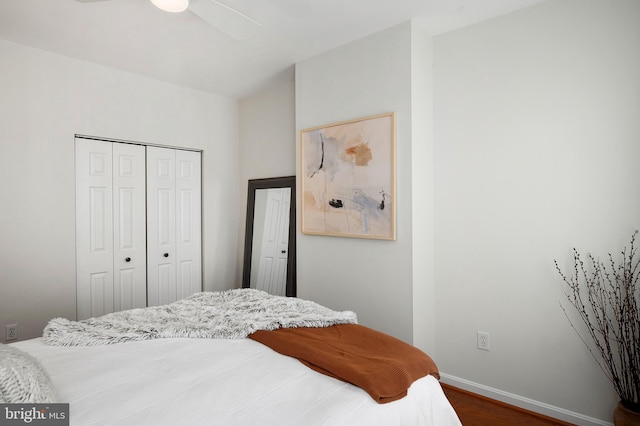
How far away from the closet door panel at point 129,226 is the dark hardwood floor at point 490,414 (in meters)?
2.98

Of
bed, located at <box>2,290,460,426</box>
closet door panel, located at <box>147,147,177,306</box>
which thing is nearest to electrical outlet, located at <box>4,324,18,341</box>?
closet door panel, located at <box>147,147,177,306</box>

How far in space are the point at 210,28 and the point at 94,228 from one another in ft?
6.77

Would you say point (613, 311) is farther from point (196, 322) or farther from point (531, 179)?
point (196, 322)

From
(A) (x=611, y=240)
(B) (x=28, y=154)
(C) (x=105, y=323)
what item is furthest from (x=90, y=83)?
(A) (x=611, y=240)

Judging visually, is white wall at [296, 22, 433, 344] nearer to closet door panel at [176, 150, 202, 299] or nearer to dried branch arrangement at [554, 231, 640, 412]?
dried branch arrangement at [554, 231, 640, 412]

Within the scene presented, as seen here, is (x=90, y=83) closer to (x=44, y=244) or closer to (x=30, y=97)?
(x=30, y=97)

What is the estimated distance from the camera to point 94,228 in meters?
3.39

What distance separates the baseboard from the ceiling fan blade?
2.81 meters

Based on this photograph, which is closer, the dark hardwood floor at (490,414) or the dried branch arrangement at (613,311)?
the dried branch arrangement at (613,311)

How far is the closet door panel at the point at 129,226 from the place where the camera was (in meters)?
3.53

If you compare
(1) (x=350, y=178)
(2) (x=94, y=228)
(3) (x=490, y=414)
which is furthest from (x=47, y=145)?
(3) (x=490, y=414)

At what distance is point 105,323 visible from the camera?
1983mm

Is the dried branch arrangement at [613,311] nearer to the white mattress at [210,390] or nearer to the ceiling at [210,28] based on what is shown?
the white mattress at [210,390]

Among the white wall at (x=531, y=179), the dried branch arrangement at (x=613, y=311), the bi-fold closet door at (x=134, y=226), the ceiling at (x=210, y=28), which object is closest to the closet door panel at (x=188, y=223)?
the bi-fold closet door at (x=134, y=226)
